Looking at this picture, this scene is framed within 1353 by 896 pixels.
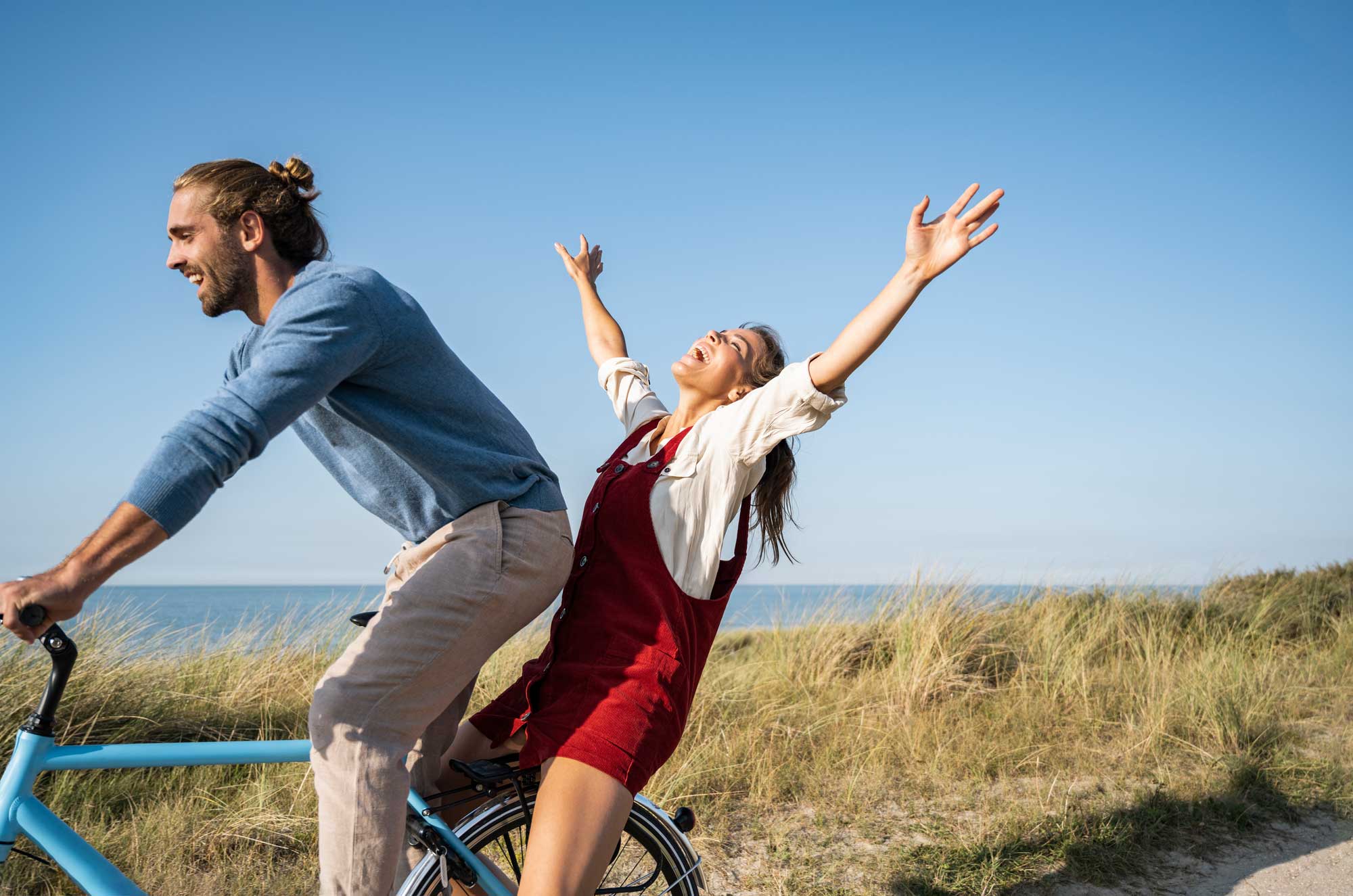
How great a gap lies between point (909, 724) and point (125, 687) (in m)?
4.47

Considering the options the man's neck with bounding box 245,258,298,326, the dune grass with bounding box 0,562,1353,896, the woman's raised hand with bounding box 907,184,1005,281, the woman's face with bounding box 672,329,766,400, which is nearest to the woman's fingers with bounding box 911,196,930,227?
the woman's raised hand with bounding box 907,184,1005,281

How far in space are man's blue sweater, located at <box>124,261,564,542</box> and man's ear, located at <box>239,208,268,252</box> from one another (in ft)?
0.62

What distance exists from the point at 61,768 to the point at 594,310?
7.84ft

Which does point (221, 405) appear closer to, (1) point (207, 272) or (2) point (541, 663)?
(1) point (207, 272)

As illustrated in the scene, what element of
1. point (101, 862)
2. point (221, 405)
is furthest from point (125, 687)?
point (221, 405)

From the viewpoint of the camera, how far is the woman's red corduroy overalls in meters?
2.35

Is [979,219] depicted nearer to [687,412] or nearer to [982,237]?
[982,237]

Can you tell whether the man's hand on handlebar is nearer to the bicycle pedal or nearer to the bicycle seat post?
the bicycle seat post

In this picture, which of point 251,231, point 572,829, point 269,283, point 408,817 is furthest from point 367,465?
point 572,829

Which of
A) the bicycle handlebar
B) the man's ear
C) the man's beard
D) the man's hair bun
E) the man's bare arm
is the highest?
the man's hair bun

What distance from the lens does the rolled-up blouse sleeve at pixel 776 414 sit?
2514 millimetres

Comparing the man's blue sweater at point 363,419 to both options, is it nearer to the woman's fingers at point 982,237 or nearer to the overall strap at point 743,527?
the overall strap at point 743,527

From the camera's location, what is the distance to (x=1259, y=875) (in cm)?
424

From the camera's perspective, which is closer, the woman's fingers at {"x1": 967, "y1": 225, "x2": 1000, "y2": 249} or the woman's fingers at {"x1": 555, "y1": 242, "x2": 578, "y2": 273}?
the woman's fingers at {"x1": 967, "y1": 225, "x2": 1000, "y2": 249}
